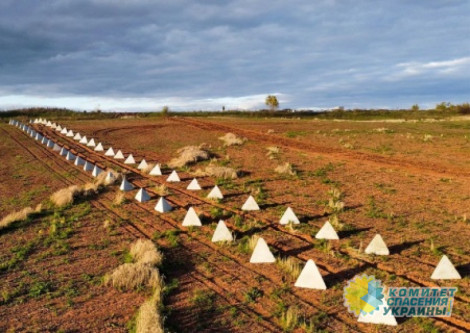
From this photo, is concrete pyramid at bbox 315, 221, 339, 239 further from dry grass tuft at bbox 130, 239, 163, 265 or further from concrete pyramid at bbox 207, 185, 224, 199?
concrete pyramid at bbox 207, 185, 224, 199

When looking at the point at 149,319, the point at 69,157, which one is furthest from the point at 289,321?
the point at 69,157

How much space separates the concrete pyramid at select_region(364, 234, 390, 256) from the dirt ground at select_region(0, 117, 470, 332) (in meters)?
0.23

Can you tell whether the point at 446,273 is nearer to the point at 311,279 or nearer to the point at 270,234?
the point at 311,279

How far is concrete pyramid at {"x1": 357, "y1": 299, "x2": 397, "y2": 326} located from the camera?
7.79m

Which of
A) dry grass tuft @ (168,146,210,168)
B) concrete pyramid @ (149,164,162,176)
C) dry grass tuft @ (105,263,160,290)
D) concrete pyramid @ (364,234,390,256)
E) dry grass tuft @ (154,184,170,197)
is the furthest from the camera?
dry grass tuft @ (168,146,210,168)

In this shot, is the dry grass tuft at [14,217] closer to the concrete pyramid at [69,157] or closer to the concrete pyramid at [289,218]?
the concrete pyramid at [289,218]

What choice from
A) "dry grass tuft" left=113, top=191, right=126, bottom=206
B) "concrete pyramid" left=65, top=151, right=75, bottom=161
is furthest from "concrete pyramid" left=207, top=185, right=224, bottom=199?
"concrete pyramid" left=65, top=151, right=75, bottom=161

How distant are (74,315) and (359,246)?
7.99 m

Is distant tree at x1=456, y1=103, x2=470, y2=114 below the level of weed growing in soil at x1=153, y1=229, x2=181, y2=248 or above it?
above

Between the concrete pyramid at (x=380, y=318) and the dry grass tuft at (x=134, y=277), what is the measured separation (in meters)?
4.78

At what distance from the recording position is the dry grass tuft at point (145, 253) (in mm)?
10392

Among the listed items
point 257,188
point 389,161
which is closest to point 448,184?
point 389,161

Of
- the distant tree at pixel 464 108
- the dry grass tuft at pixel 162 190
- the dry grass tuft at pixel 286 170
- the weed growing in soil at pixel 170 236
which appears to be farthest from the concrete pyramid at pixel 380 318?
the distant tree at pixel 464 108

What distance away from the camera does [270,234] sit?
509 inches
